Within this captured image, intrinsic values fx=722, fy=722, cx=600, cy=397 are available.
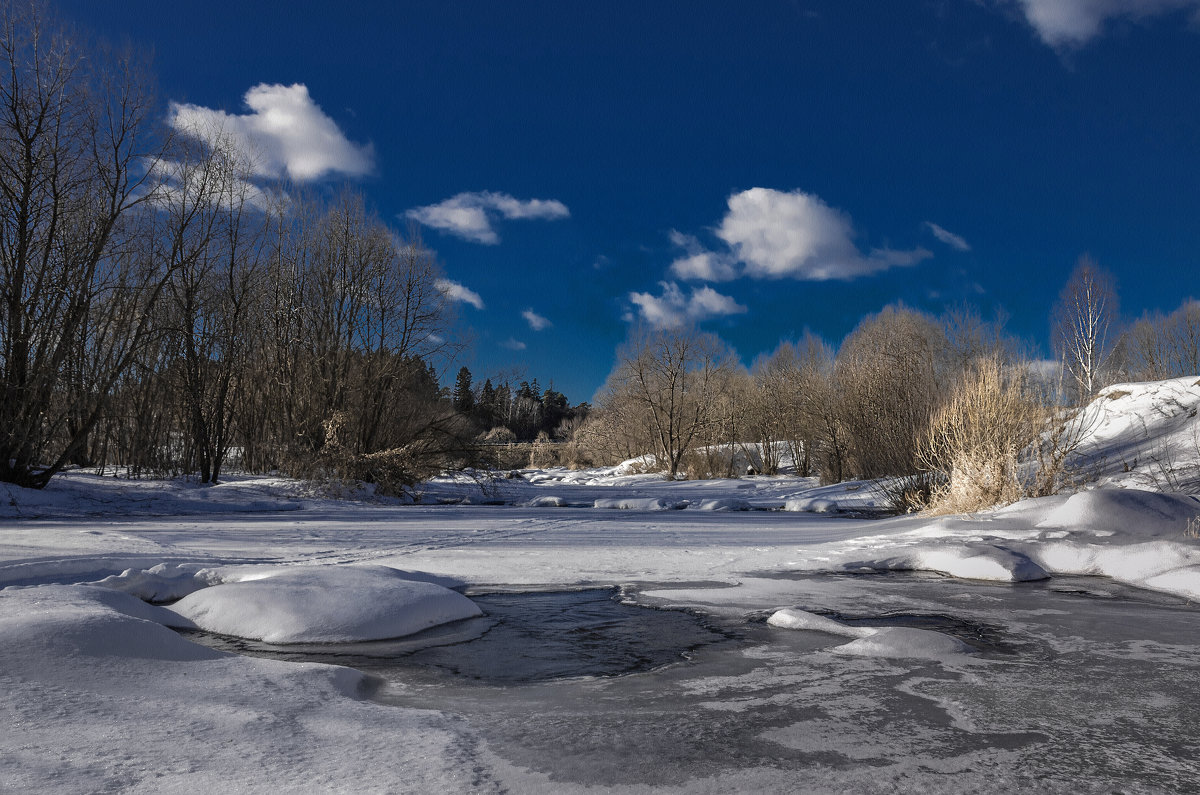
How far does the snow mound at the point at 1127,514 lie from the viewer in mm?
6883

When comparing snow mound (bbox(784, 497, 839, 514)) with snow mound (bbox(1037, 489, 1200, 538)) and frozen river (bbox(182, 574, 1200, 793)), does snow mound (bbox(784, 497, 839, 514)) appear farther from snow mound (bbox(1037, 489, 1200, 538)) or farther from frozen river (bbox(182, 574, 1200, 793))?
frozen river (bbox(182, 574, 1200, 793))

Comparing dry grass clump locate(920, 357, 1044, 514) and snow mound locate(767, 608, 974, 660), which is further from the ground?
dry grass clump locate(920, 357, 1044, 514)

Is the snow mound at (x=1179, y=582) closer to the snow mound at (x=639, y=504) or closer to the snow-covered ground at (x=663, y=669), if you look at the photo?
the snow-covered ground at (x=663, y=669)

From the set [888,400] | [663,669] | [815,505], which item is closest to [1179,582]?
[663,669]

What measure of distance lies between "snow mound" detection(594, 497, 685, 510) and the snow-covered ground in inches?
293

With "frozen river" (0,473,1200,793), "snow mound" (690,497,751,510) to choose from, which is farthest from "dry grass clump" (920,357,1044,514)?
"snow mound" (690,497,751,510)

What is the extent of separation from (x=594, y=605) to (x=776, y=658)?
1.83 m

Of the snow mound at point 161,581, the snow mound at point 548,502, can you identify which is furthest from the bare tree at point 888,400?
the snow mound at point 161,581

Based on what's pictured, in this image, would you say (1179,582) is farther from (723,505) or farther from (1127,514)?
(723,505)

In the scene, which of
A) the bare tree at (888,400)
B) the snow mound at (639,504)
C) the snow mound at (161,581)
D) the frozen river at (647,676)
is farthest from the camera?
the snow mound at (639,504)

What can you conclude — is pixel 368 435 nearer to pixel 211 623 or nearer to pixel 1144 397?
pixel 211 623

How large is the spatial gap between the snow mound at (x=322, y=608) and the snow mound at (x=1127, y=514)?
6062 millimetres

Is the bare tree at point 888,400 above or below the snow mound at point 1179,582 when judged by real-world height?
above

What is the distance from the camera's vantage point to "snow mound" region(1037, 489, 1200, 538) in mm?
6883
